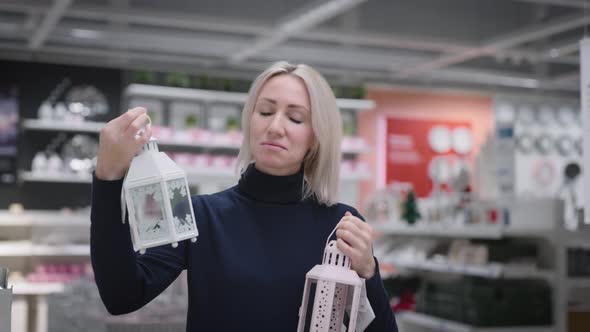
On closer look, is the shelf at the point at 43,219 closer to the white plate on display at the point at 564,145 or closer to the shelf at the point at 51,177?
the shelf at the point at 51,177

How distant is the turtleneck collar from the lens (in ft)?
4.96

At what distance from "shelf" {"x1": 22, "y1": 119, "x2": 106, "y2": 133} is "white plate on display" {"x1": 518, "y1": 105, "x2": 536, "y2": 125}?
20.4ft

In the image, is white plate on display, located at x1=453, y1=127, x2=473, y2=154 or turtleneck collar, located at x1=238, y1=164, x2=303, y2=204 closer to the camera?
turtleneck collar, located at x1=238, y1=164, x2=303, y2=204

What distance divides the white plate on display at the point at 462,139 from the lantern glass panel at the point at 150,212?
1032 cm

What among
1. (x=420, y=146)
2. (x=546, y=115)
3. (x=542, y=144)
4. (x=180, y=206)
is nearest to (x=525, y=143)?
(x=542, y=144)

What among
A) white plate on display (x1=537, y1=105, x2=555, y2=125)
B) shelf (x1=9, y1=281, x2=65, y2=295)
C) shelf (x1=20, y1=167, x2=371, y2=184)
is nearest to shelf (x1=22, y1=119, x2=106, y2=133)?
shelf (x1=20, y1=167, x2=371, y2=184)

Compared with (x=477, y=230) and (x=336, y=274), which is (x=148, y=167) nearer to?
(x=336, y=274)

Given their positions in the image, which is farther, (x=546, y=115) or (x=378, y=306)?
(x=546, y=115)

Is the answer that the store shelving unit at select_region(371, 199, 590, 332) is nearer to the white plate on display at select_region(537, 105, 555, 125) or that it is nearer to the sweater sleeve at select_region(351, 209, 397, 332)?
the sweater sleeve at select_region(351, 209, 397, 332)

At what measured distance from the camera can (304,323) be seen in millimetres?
1396

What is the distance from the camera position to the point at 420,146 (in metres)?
11.1

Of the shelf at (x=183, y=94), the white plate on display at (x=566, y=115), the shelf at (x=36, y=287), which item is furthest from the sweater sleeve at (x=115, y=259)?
the white plate on display at (x=566, y=115)

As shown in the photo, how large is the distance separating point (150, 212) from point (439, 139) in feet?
33.6

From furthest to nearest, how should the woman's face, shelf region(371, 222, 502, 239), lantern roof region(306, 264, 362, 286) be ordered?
shelf region(371, 222, 502, 239) < the woman's face < lantern roof region(306, 264, 362, 286)
